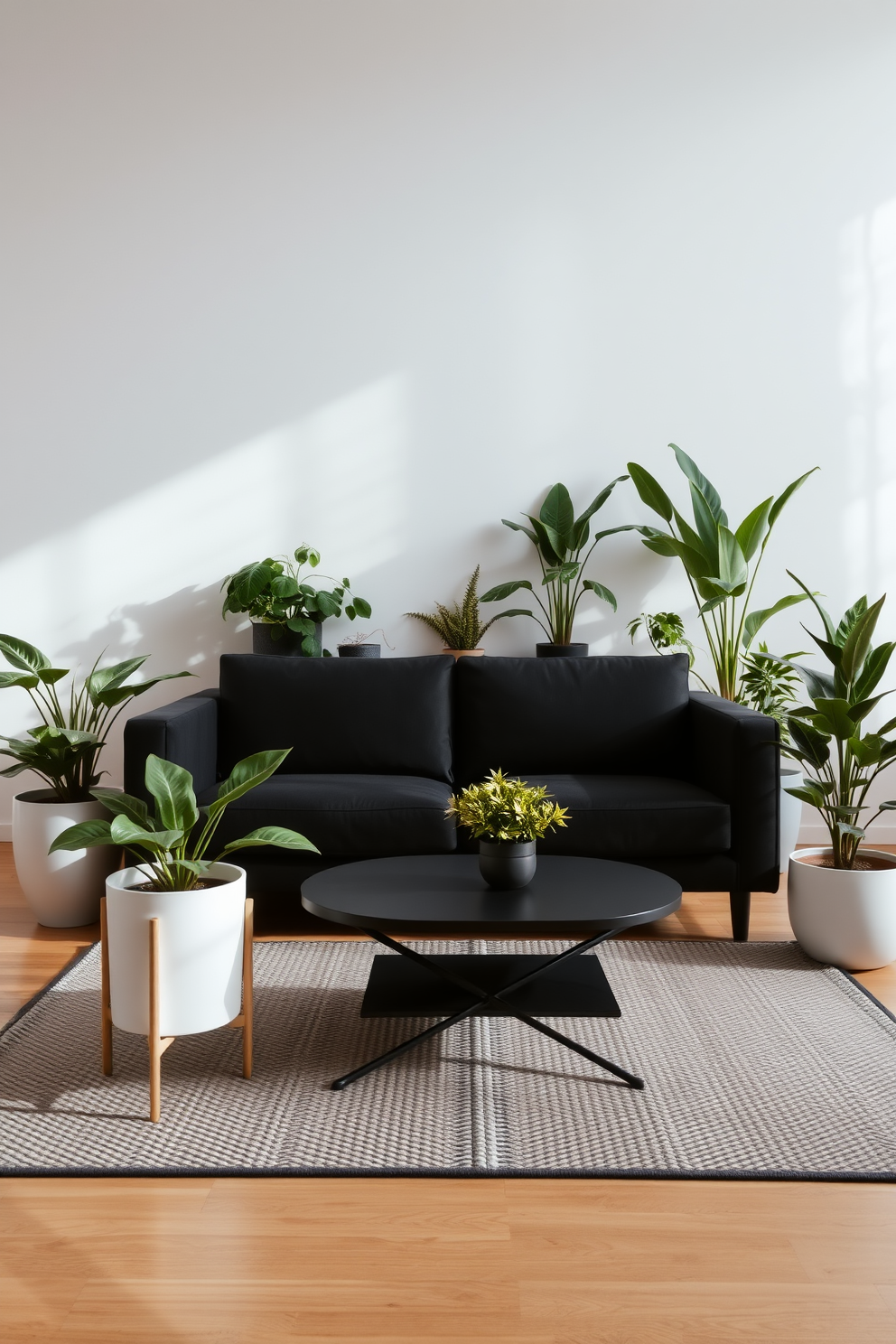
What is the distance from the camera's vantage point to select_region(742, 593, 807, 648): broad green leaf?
160 inches

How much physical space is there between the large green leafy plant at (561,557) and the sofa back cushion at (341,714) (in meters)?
0.64

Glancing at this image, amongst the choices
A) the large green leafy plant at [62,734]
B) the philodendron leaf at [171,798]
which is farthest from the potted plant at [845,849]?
the large green leafy plant at [62,734]

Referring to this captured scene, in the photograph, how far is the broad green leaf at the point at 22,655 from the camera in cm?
336

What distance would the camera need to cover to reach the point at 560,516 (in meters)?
4.25

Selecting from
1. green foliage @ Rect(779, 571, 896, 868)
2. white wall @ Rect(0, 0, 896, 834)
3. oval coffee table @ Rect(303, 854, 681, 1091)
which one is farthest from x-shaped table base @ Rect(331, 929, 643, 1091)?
white wall @ Rect(0, 0, 896, 834)

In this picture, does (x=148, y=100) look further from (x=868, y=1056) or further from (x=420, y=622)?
(x=868, y=1056)

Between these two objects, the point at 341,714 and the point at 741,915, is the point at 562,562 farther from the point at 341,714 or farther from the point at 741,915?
the point at 741,915

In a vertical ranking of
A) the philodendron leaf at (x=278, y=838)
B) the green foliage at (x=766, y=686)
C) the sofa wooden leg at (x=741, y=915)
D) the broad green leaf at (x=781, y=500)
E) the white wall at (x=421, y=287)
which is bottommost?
the sofa wooden leg at (x=741, y=915)

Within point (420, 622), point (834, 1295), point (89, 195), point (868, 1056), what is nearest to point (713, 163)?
point (420, 622)

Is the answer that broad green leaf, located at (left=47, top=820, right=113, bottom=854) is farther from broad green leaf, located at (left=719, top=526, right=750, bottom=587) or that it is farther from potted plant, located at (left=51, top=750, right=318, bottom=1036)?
broad green leaf, located at (left=719, top=526, right=750, bottom=587)

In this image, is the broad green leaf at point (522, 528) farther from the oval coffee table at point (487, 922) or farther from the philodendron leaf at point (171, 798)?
the philodendron leaf at point (171, 798)

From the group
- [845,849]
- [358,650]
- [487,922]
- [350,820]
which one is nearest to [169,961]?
[487,922]

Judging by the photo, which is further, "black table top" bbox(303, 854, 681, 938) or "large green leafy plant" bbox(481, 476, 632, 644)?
"large green leafy plant" bbox(481, 476, 632, 644)

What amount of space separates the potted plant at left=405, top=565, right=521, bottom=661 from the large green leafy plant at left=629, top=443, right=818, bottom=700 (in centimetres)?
69
